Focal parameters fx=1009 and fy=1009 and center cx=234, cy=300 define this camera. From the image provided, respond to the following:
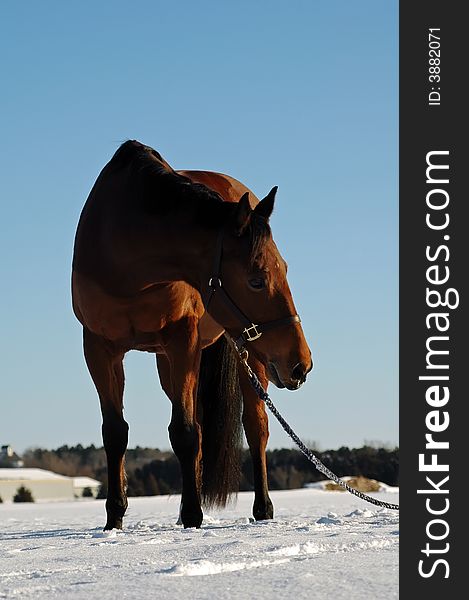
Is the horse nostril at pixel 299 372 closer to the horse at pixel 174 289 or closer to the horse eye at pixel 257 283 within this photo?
the horse at pixel 174 289

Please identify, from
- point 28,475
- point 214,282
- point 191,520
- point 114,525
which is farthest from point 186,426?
point 28,475

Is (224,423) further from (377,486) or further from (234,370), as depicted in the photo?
(377,486)

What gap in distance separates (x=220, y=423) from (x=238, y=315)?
229 cm

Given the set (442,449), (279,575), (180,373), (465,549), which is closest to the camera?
(279,575)

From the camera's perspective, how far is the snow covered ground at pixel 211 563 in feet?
9.83

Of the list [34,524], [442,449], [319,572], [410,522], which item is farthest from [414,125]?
[34,524]

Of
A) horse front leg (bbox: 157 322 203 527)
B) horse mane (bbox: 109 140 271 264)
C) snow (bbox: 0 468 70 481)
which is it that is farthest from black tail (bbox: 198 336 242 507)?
snow (bbox: 0 468 70 481)

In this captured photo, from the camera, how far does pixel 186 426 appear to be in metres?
6.19

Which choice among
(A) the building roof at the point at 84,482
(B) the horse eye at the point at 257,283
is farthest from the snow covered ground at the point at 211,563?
(A) the building roof at the point at 84,482

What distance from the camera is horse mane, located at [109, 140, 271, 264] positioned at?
18.7ft

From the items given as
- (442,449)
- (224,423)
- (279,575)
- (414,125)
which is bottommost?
(279,575)

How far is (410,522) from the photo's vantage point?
383 centimetres

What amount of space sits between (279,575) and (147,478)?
13367 millimetres

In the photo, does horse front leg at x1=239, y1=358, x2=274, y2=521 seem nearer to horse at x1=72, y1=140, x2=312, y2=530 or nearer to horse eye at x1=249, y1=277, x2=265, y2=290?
horse at x1=72, y1=140, x2=312, y2=530
